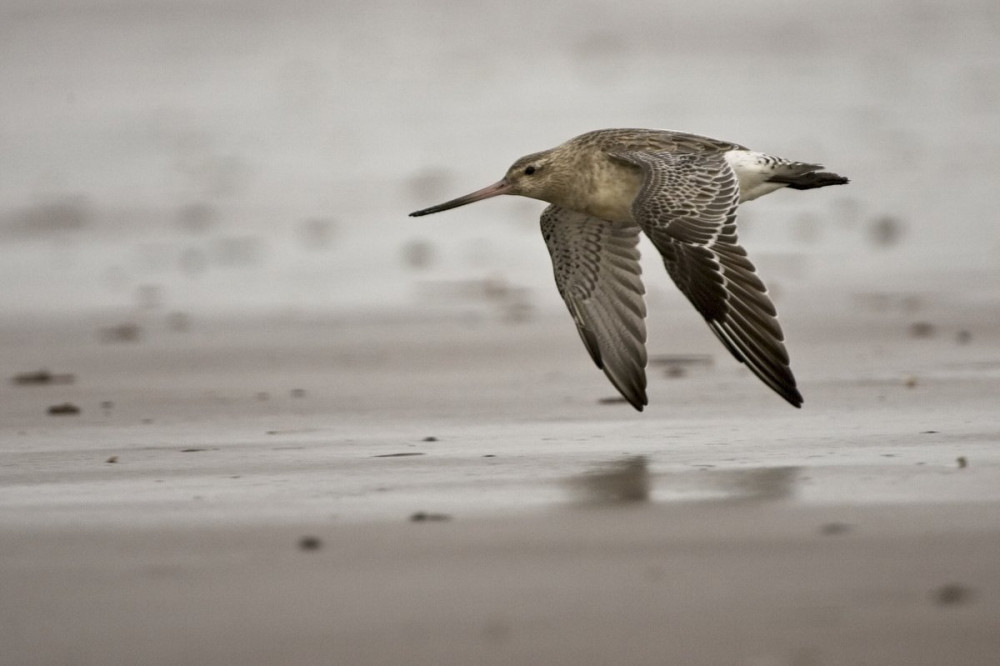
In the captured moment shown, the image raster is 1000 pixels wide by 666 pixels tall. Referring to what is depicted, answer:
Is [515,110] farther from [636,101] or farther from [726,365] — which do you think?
[726,365]

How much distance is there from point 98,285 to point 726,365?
14.8ft

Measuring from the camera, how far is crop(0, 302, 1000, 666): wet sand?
186 inches

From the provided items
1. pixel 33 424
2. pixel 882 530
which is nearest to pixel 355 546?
pixel 882 530

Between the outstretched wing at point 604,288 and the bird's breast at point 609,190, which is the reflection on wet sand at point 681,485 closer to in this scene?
the outstretched wing at point 604,288

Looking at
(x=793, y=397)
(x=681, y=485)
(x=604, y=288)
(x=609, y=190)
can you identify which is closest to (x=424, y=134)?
(x=609, y=190)

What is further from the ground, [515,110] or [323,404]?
[515,110]

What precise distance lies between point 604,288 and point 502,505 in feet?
8.92

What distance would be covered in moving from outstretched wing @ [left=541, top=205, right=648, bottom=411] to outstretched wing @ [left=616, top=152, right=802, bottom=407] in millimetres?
596

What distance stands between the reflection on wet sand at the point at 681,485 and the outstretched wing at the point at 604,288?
1339 mm

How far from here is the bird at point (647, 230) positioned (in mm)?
7277

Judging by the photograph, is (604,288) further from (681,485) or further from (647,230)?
(681,485)

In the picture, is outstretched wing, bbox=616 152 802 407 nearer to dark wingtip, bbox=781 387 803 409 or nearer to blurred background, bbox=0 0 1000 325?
dark wingtip, bbox=781 387 803 409

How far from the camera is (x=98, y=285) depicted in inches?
460

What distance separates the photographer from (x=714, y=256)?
24.6ft
